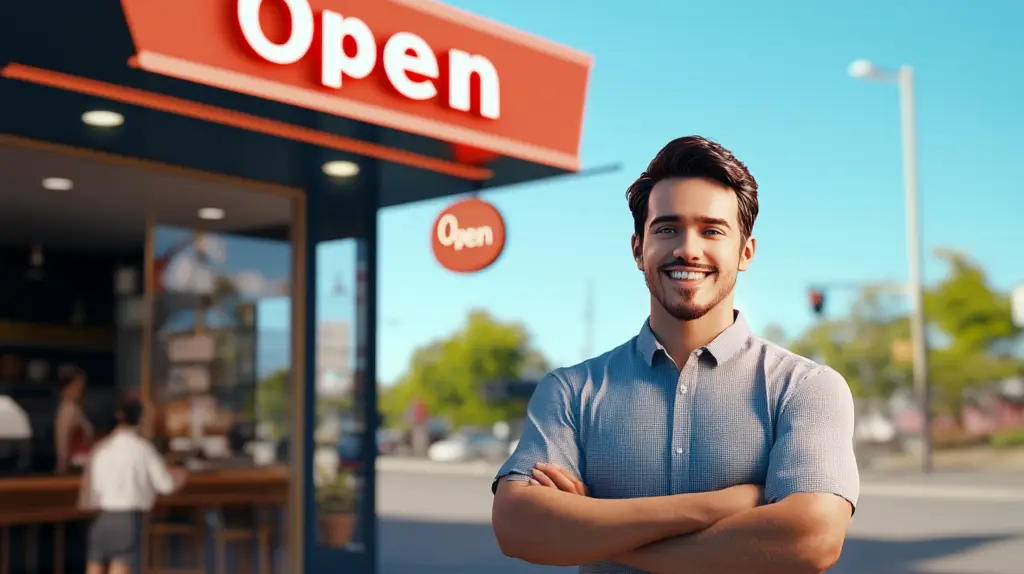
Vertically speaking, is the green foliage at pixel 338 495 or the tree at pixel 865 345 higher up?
the tree at pixel 865 345

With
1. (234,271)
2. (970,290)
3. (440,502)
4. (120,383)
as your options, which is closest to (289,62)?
(234,271)

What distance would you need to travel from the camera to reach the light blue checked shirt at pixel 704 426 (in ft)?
6.22

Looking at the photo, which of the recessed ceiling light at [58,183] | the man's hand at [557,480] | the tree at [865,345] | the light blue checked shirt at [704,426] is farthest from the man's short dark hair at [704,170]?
the tree at [865,345]

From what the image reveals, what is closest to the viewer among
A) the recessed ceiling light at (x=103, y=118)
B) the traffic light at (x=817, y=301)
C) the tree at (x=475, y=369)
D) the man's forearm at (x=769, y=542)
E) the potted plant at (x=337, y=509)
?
the man's forearm at (x=769, y=542)

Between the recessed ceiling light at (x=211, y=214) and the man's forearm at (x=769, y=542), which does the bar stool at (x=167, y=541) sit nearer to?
the recessed ceiling light at (x=211, y=214)

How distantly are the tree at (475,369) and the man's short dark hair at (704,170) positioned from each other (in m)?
69.8

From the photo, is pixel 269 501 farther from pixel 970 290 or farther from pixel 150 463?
pixel 970 290

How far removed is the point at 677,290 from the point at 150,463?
6.17 metres

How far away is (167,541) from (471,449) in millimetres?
44453

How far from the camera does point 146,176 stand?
8.72 m

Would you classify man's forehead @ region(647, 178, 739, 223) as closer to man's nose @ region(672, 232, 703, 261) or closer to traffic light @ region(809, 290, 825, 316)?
man's nose @ region(672, 232, 703, 261)

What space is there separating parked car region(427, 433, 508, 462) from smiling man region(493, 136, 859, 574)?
48.7 meters

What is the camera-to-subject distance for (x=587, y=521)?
1.89 meters

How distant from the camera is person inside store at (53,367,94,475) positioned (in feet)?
32.6
